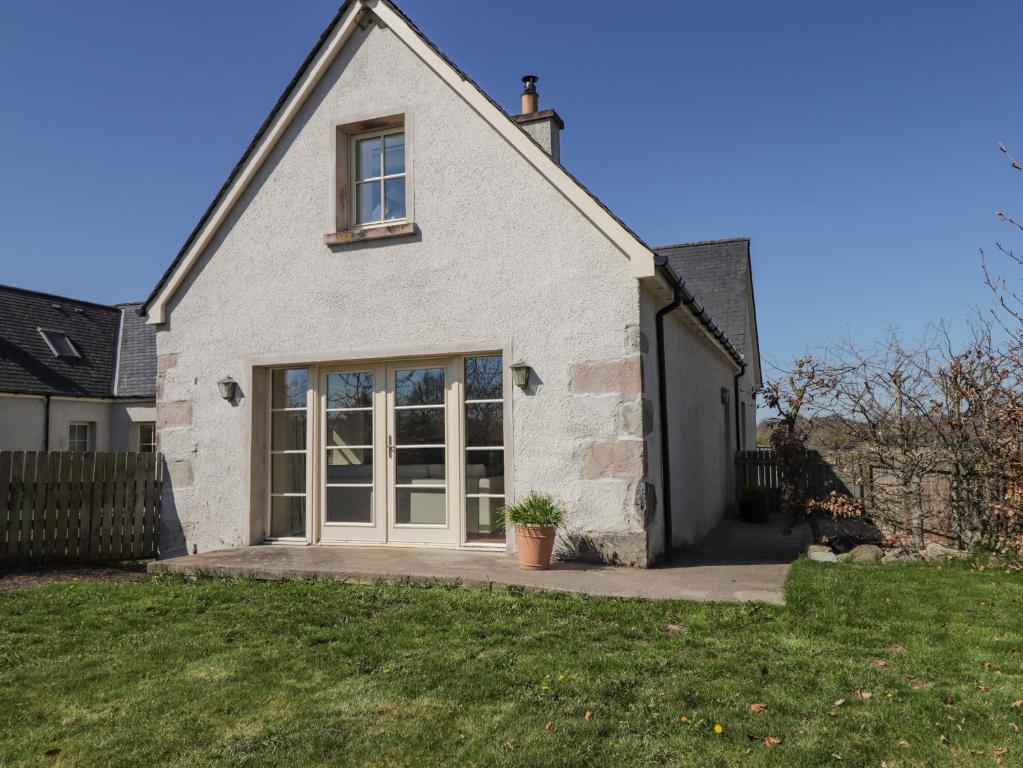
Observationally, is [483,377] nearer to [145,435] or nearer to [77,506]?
[77,506]

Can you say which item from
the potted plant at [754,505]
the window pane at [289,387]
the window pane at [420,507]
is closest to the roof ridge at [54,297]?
the window pane at [289,387]

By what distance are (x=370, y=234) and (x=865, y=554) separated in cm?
703

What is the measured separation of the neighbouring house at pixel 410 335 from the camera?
24.9 feet

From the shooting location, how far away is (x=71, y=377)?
20.7 meters

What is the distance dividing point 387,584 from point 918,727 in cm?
462

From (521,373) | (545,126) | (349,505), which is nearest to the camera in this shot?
(521,373)

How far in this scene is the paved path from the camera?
633 cm

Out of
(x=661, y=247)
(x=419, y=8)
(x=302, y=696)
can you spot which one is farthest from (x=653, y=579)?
(x=661, y=247)

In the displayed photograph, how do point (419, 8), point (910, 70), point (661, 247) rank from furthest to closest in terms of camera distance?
point (661, 247) → point (419, 8) → point (910, 70)

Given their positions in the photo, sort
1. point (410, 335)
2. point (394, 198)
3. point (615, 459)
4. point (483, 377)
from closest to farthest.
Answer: point (615, 459)
point (483, 377)
point (410, 335)
point (394, 198)

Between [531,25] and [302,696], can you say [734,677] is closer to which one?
[302,696]

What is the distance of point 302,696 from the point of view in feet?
13.0

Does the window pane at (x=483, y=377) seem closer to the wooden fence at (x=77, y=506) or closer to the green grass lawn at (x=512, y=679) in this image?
the green grass lawn at (x=512, y=679)

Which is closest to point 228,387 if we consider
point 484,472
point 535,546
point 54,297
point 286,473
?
point 286,473
